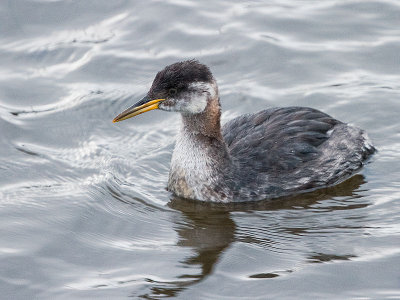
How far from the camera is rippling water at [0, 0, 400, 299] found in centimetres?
888

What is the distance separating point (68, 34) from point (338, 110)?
517cm

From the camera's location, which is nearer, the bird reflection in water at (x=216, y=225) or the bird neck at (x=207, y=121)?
the bird reflection in water at (x=216, y=225)

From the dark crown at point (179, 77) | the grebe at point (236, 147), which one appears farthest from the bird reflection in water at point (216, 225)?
the dark crown at point (179, 77)

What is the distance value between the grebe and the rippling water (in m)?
0.24

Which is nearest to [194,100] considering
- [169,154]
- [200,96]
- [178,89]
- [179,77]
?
[200,96]

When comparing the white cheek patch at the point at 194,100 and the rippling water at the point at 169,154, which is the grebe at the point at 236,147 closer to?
the white cheek patch at the point at 194,100

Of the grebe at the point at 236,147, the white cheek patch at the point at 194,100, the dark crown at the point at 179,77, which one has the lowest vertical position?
the grebe at the point at 236,147

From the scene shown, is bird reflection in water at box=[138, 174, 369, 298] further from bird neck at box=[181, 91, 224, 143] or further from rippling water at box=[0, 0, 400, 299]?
bird neck at box=[181, 91, 224, 143]

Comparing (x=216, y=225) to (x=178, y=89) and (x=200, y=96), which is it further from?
(x=178, y=89)

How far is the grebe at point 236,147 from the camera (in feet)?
34.0

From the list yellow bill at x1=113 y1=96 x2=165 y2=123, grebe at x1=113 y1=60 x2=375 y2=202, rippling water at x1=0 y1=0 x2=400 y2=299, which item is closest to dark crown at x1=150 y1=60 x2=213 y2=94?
grebe at x1=113 y1=60 x2=375 y2=202

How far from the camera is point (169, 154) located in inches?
470

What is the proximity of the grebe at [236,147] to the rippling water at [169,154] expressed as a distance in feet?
0.79

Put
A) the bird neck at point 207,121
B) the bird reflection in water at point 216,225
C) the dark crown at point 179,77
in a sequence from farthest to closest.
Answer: the bird neck at point 207,121
the dark crown at point 179,77
the bird reflection in water at point 216,225
